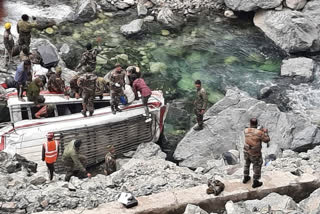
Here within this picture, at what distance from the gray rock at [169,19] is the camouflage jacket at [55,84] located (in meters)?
9.29

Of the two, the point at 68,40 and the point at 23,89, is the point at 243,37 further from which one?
the point at 23,89

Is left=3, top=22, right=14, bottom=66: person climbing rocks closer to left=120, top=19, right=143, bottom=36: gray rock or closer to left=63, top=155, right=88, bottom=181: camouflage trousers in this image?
left=63, top=155, right=88, bottom=181: camouflage trousers

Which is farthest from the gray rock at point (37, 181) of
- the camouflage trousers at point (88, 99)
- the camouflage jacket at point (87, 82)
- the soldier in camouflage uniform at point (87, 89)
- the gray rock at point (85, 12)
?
the gray rock at point (85, 12)

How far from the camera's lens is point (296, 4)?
20469 mm

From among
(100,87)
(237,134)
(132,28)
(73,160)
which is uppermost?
(100,87)

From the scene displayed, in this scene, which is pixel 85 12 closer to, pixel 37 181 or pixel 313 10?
pixel 313 10

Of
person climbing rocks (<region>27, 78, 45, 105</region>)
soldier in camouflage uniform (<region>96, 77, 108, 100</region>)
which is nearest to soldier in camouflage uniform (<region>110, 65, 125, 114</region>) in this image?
soldier in camouflage uniform (<region>96, 77, 108, 100</region>)

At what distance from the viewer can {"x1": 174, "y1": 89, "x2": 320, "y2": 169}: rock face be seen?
1310 centimetres

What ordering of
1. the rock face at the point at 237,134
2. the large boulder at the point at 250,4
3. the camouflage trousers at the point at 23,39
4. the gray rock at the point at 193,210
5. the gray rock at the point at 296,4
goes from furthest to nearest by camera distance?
the large boulder at the point at 250,4
the gray rock at the point at 296,4
the camouflage trousers at the point at 23,39
the rock face at the point at 237,134
the gray rock at the point at 193,210

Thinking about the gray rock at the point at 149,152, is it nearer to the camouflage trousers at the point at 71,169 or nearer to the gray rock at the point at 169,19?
the camouflage trousers at the point at 71,169

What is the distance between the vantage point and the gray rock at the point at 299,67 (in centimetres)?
1755

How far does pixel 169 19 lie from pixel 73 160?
11.6 meters

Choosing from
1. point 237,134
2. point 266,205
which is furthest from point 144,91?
point 266,205

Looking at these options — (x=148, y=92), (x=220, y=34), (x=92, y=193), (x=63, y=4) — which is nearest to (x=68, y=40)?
(x=63, y=4)
